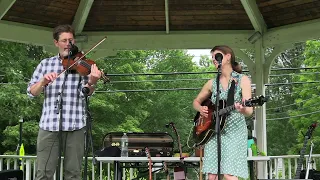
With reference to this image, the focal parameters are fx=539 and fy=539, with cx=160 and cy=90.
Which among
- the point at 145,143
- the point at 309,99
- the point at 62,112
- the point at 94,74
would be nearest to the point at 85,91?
the point at 94,74

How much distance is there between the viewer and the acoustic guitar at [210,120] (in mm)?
4041

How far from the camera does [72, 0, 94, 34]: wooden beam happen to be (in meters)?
7.53

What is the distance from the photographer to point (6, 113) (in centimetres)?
1962

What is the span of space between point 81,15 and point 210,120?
3.86 meters

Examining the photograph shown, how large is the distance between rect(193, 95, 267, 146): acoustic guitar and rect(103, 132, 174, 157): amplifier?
1725 millimetres

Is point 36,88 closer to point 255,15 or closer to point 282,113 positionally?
point 255,15

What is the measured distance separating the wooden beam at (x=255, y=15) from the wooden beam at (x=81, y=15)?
212 centimetres

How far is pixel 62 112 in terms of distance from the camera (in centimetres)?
401

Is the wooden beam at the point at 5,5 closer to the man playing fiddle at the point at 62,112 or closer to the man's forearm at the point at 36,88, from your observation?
the man playing fiddle at the point at 62,112

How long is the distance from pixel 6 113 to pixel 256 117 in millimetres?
13767

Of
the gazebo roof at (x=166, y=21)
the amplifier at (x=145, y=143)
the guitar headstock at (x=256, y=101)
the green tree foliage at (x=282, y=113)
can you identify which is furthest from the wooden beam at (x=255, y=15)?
the green tree foliage at (x=282, y=113)

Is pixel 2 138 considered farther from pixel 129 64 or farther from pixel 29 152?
pixel 129 64

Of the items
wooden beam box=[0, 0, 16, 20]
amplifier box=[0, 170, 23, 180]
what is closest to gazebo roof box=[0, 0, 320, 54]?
wooden beam box=[0, 0, 16, 20]

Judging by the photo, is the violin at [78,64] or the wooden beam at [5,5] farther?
the wooden beam at [5,5]
